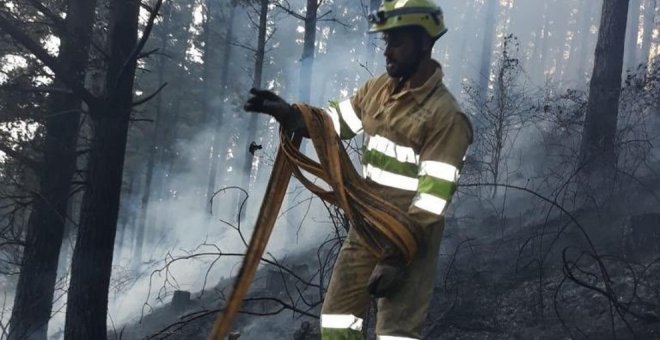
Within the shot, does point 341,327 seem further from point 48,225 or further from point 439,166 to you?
point 48,225

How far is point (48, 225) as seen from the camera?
28.5 feet

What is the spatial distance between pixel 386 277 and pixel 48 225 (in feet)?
24.5

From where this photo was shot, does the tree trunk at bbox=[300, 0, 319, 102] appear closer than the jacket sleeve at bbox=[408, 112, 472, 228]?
No

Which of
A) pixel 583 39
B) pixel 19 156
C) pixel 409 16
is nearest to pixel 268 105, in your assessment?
pixel 409 16

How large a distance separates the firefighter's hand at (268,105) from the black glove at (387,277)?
1011 mm

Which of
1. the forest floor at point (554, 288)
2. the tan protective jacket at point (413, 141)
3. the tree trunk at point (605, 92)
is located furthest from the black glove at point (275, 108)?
the tree trunk at point (605, 92)

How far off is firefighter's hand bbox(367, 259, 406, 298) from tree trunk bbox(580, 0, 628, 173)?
6.88 meters

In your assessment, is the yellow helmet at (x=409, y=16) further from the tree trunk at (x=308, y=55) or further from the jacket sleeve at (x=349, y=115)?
the tree trunk at (x=308, y=55)

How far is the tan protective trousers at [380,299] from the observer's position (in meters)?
2.99

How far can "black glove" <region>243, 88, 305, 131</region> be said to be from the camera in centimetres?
312

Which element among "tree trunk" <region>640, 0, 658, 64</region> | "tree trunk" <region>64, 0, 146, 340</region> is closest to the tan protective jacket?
"tree trunk" <region>64, 0, 146, 340</region>

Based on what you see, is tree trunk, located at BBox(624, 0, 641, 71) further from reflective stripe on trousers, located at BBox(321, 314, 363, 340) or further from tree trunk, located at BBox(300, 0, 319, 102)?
reflective stripe on trousers, located at BBox(321, 314, 363, 340)

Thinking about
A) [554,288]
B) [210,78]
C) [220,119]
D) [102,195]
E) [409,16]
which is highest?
[210,78]

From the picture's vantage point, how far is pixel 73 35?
27.5 ft
